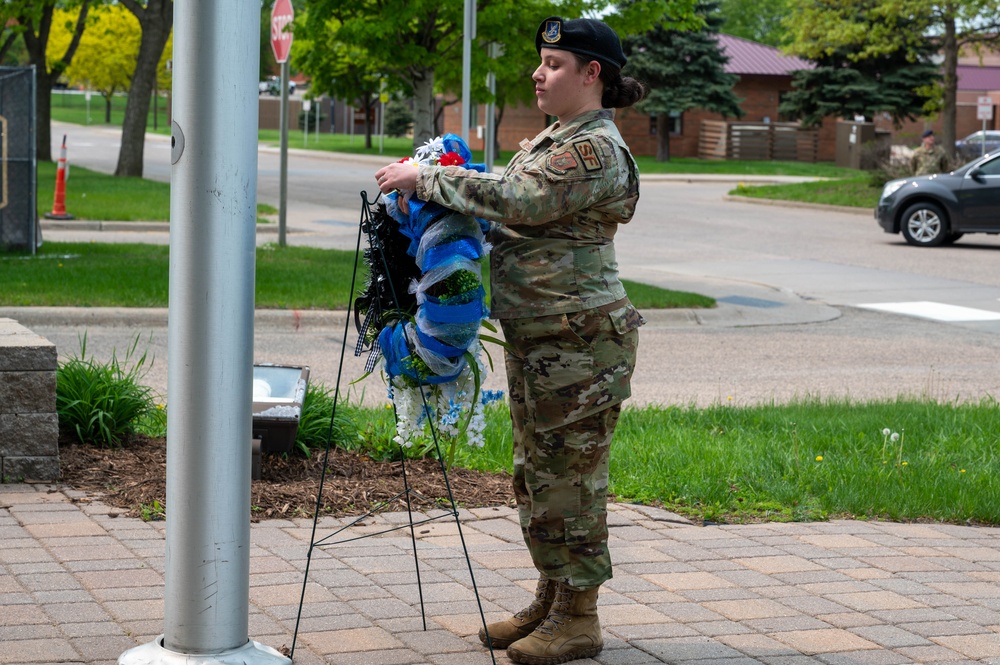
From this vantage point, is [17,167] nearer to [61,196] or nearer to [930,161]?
[61,196]

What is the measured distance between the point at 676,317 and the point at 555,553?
8801mm

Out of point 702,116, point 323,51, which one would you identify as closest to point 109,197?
point 323,51

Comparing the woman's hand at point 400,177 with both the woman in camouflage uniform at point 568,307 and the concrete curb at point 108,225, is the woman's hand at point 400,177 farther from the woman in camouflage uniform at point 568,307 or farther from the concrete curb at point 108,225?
the concrete curb at point 108,225

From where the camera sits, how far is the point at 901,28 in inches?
1325

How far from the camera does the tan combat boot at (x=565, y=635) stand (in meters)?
3.90

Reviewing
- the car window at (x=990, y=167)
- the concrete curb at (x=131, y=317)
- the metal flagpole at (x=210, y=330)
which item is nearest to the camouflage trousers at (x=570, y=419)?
the metal flagpole at (x=210, y=330)

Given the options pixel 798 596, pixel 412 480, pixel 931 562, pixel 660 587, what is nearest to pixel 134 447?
pixel 412 480

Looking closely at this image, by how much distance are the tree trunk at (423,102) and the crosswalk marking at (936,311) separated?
529cm

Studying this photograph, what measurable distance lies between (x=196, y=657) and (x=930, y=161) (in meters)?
26.6

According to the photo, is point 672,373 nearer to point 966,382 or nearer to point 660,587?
point 966,382

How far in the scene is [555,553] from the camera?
3934mm

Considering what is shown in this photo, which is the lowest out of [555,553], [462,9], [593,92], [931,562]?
[931,562]

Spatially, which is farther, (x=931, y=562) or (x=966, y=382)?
(x=966, y=382)

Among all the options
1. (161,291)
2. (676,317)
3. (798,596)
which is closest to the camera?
(798,596)
